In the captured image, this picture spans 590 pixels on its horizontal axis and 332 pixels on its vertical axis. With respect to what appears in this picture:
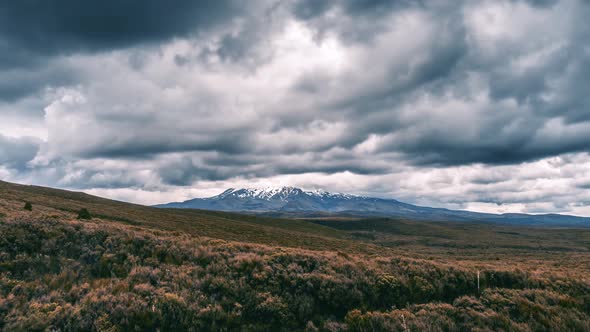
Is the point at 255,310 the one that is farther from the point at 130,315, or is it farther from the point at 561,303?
the point at 561,303

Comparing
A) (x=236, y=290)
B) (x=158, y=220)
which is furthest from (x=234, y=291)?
(x=158, y=220)

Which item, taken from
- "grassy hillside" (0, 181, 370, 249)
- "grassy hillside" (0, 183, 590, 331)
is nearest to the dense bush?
"grassy hillside" (0, 183, 590, 331)

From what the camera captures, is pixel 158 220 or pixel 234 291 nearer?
pixel 234 291

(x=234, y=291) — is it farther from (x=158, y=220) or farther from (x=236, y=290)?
(x=158, y=220)

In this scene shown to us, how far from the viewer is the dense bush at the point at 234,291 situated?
33.2 ft

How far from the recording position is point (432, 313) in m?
11.8

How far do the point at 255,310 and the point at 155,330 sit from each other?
3.38 meters

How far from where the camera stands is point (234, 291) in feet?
39.5

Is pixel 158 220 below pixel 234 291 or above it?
below

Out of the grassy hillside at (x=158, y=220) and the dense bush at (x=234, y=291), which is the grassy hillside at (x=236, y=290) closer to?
the dense bush at (x=234, y=291)

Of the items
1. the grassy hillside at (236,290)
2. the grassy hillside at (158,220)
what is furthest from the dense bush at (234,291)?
the grassy hillside at (158,220)

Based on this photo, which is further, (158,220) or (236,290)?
(158,220)

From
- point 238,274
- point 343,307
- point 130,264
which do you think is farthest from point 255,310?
point 130,264

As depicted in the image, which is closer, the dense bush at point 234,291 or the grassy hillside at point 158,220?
the dense bush at point 234,291
